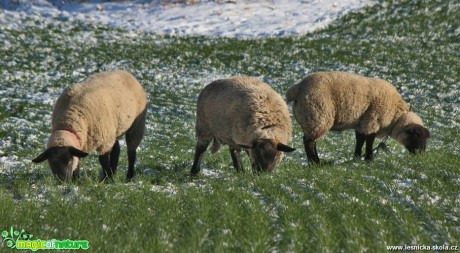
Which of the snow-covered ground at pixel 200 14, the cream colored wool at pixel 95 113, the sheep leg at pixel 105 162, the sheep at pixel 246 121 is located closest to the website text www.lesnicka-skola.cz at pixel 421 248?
the sheep at pixel 246 121

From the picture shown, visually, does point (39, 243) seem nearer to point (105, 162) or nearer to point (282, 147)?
point (105, 162)

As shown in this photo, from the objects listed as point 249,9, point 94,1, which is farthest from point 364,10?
point 94,1

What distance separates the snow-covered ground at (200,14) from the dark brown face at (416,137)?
18.9 m

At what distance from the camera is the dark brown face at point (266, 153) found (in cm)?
887

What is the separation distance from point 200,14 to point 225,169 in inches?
1001

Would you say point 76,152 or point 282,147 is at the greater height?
point 76,152

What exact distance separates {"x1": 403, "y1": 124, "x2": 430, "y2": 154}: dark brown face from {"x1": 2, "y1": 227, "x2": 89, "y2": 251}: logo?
9354 mm

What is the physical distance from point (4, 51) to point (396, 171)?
2123 centimetres

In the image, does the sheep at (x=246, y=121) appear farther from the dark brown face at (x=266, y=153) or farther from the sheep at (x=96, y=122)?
the sheep at (x=96, y=122)

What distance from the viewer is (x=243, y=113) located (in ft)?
30.9

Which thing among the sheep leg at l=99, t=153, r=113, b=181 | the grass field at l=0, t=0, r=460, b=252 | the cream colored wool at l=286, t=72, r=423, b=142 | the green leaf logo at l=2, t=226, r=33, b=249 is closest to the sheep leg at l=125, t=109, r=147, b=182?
the grass field at l=0, t=0, r=460, b=252

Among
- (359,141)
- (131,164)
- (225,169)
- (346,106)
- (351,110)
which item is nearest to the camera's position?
(131,164)

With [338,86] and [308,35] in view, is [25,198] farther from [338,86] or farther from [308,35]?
[308,35]

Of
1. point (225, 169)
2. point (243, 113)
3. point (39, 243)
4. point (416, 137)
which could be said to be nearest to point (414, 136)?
point (416, 137)
